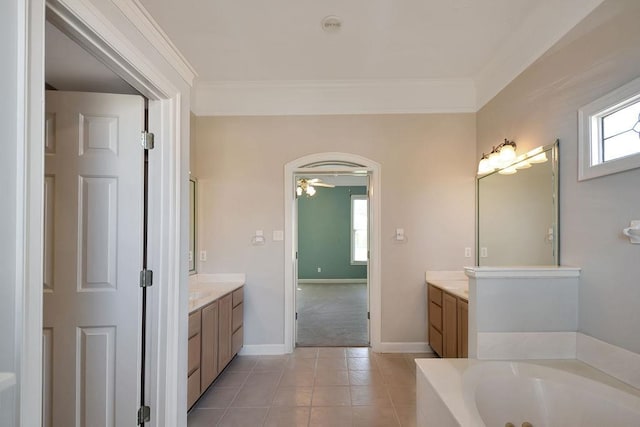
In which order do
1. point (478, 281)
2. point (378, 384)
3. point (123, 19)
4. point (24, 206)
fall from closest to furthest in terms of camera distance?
point (24, 206) < point (123, 19) < point (478, 281) < point (378, 384)

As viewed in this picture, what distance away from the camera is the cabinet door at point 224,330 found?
8.77 ft

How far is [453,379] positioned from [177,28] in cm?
303

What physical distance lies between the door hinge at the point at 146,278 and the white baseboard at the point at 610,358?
245 centimetres

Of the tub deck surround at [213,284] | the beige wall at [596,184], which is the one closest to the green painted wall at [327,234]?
the tub deck surround at [213,284]

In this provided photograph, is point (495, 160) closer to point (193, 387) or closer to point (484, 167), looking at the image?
point (484, 167)

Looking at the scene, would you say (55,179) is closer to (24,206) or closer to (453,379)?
(24,206)

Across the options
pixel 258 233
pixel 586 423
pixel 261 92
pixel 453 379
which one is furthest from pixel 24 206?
pixel 261 92

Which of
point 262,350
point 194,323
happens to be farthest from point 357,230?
point 194,323

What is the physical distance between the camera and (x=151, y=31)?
1.54 meters

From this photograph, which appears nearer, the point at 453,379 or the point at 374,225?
the point at 453,379

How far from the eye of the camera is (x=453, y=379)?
155cm

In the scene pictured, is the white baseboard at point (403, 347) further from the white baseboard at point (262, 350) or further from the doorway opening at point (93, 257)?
the doorway opening at point (93, 257)

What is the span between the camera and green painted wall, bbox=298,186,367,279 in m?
7.87

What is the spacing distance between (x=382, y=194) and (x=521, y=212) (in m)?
1.33
